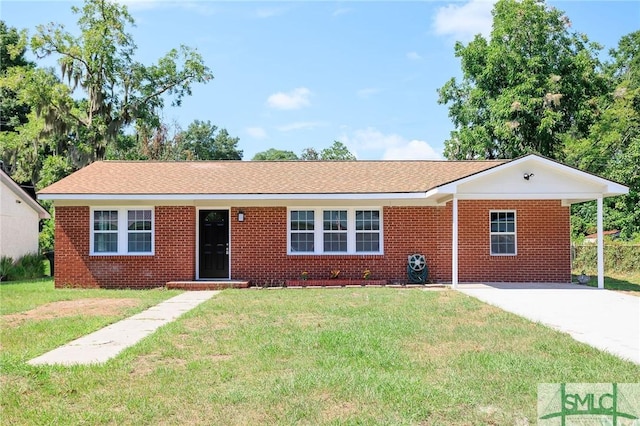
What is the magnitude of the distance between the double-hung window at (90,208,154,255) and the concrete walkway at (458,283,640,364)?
900cm

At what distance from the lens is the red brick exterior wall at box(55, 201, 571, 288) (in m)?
15.7

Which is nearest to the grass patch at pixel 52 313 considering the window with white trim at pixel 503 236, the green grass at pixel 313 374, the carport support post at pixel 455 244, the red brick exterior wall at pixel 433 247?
the green grass at pixel 313 374

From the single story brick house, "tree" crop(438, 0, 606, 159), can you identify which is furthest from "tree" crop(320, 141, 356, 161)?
the single story brick house

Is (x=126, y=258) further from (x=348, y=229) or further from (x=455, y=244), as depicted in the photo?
(x=455, y=244)

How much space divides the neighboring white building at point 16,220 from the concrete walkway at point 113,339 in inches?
452

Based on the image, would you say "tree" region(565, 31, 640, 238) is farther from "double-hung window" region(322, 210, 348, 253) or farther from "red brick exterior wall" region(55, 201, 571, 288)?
"double-hung window" region(322, 210, 348, 253)

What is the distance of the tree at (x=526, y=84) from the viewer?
27719 mm

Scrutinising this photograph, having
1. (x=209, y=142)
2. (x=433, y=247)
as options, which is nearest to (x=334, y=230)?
(x=433, y=247)

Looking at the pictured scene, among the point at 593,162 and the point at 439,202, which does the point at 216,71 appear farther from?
the point at 593,162

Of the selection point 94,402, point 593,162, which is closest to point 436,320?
point 94,402

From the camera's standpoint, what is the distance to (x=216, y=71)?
102ft

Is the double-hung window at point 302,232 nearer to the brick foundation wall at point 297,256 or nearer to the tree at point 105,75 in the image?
the brick foundation wall at point 297,256

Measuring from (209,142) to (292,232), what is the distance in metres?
41.7

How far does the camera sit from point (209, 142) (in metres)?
55.8
